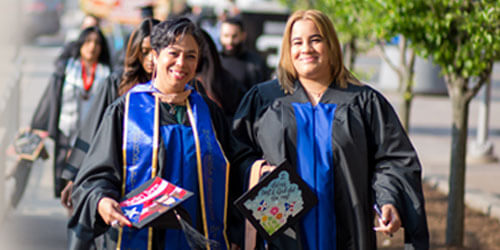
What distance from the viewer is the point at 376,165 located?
3684mm

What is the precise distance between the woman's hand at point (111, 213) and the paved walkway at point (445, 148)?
5.38 m

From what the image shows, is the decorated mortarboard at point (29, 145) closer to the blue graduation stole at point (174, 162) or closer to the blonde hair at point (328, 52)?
the blue graduation stole at point (174, 162)

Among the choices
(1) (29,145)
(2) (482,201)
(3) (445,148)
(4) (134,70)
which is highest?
(4) (134,70)

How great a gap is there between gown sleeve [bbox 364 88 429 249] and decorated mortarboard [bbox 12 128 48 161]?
11.1 feet

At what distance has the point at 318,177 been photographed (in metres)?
3.56

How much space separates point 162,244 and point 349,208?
2.87 feet

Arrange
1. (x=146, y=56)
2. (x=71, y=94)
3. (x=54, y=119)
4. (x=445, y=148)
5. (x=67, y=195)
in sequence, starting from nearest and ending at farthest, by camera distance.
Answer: (x=67, y=195) → (x=146, y=56) → (x=54, y=119) → (x=71, y=94) → (x=445, y=148)

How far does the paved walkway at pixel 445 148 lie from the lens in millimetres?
8461

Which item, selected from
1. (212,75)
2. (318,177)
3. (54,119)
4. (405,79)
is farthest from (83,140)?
(405,79)

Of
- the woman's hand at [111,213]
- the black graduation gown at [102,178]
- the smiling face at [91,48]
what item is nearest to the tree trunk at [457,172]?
the smiling face at [91,48]

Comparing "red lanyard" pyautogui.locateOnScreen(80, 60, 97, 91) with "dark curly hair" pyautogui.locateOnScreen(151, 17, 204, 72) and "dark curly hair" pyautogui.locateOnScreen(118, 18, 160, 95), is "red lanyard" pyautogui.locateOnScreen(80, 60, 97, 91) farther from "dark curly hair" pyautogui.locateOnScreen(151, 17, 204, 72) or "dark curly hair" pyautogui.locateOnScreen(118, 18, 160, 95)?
"dark curly hair" pyautogui.locateOnScreen(151, 17, 204, 72)

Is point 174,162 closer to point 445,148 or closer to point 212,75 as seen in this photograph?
point 212,75

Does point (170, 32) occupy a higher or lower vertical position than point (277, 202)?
higher

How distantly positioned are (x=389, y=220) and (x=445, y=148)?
889 centimetres
